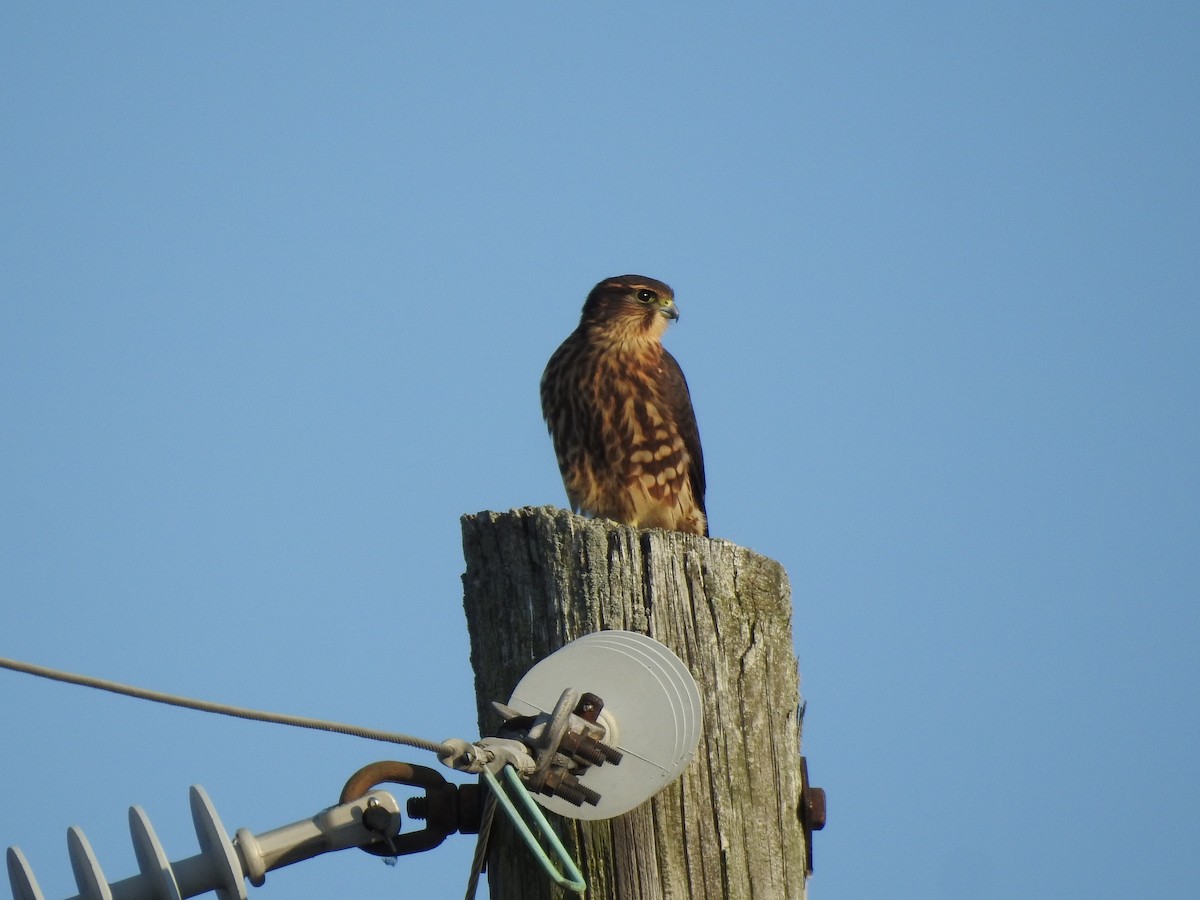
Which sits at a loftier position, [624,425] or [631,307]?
[631,307]

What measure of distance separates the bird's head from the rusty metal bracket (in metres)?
4.23

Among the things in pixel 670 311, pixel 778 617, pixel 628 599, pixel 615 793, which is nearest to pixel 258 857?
pixel 615 793

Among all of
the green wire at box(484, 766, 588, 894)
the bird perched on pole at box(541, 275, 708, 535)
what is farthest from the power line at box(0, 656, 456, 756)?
the bird perched on pole at box(541, 275, 708, 535)

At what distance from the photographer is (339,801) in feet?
9.78

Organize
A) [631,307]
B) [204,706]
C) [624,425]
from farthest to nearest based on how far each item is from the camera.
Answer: [631,307]
[624,425]
[204,706]

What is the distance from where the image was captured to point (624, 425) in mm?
6750

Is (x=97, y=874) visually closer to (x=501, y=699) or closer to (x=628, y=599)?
(x=501, y=699)

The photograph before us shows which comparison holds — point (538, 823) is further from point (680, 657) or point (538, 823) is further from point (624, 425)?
point (624, 425)

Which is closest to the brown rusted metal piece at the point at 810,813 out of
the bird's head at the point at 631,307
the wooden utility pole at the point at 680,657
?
the wooden utility pole at the point at 680,657

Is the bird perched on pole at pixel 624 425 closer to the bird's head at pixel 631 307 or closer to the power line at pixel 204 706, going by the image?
the bird's head at pixel 631 307

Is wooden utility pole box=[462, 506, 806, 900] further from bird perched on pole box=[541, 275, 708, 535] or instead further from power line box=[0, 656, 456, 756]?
bird perched on pole box=[541, 275, 708, 535]

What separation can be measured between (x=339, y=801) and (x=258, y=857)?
7.9 inches

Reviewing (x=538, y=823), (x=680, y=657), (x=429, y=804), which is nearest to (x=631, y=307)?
(x=680, y=657)

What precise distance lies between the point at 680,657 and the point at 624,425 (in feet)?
11.6
